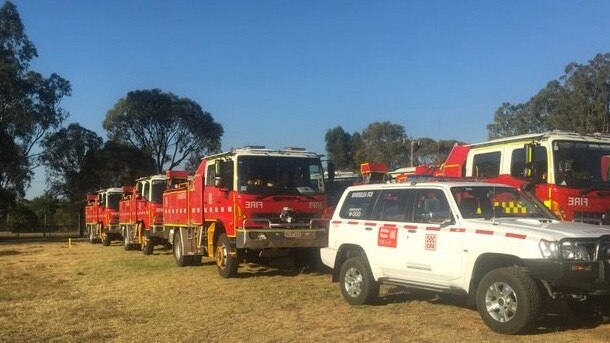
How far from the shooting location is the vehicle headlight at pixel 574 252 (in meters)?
6.91

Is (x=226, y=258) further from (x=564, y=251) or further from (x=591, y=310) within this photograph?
(x=564, y=251)

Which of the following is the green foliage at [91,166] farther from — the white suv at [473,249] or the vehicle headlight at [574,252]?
the vehicle headlight at [574,252]

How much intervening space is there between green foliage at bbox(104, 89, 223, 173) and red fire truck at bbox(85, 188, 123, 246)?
22.7m

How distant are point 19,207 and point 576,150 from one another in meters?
54.4

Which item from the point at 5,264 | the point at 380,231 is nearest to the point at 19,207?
the point at 5,264

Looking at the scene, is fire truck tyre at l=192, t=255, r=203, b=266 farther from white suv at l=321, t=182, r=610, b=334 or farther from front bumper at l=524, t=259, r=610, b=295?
front bumper at l=524, t=259, r=610, b=295

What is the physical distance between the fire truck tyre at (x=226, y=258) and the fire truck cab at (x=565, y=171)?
222 inches

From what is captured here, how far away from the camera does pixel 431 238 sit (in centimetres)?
834

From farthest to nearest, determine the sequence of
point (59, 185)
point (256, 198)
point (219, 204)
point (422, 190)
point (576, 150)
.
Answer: point (59, 185) → point (219, 204) → point (256, 198) → point (576, 150) → point (422, 190)

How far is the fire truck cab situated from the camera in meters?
10.6

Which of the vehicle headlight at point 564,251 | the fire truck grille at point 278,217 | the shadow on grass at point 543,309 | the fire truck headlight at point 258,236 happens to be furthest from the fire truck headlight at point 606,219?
the fire truck headlight at point 258,236

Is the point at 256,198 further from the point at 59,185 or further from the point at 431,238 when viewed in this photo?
the point at 59,185

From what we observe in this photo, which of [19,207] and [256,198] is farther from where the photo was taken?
[19,207]

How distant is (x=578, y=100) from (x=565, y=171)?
1557 inches
